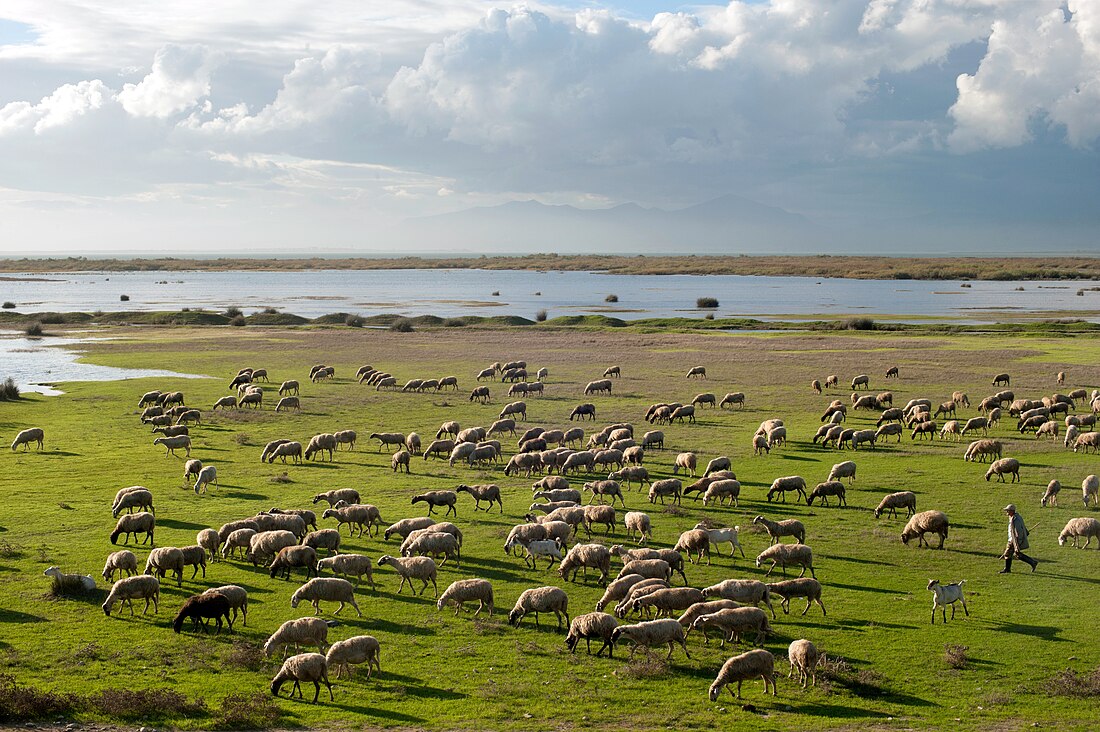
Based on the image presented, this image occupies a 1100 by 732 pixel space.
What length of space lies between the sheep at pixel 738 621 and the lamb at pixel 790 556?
3.44m

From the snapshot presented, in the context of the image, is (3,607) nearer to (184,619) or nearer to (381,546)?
(184,619)

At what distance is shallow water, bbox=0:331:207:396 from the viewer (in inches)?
1933

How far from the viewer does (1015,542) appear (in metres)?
18.4

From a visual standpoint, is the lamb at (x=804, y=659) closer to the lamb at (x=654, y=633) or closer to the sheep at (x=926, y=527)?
the lamb at (x=654, y=633)

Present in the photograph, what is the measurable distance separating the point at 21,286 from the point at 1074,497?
17135 cm

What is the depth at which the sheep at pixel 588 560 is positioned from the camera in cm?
1752

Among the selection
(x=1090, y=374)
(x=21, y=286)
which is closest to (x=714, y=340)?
(x=1090, y=374)

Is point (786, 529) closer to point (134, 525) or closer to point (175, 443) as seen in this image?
point (134, 525)

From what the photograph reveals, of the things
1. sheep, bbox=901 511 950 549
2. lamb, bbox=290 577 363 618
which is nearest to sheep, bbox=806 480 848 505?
sheep, bbox=901 511 950 549

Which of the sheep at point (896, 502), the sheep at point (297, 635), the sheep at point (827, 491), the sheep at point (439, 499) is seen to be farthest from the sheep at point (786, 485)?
the sheep at point (297, 635)

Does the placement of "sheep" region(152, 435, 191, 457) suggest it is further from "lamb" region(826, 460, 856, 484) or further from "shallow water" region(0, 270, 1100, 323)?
"shallow water" region(0, 270, 1100, 323)

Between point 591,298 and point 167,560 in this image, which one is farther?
point 591,298

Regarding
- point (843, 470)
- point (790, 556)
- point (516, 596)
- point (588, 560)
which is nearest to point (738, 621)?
point (790, 556)

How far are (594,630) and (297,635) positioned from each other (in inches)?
179
